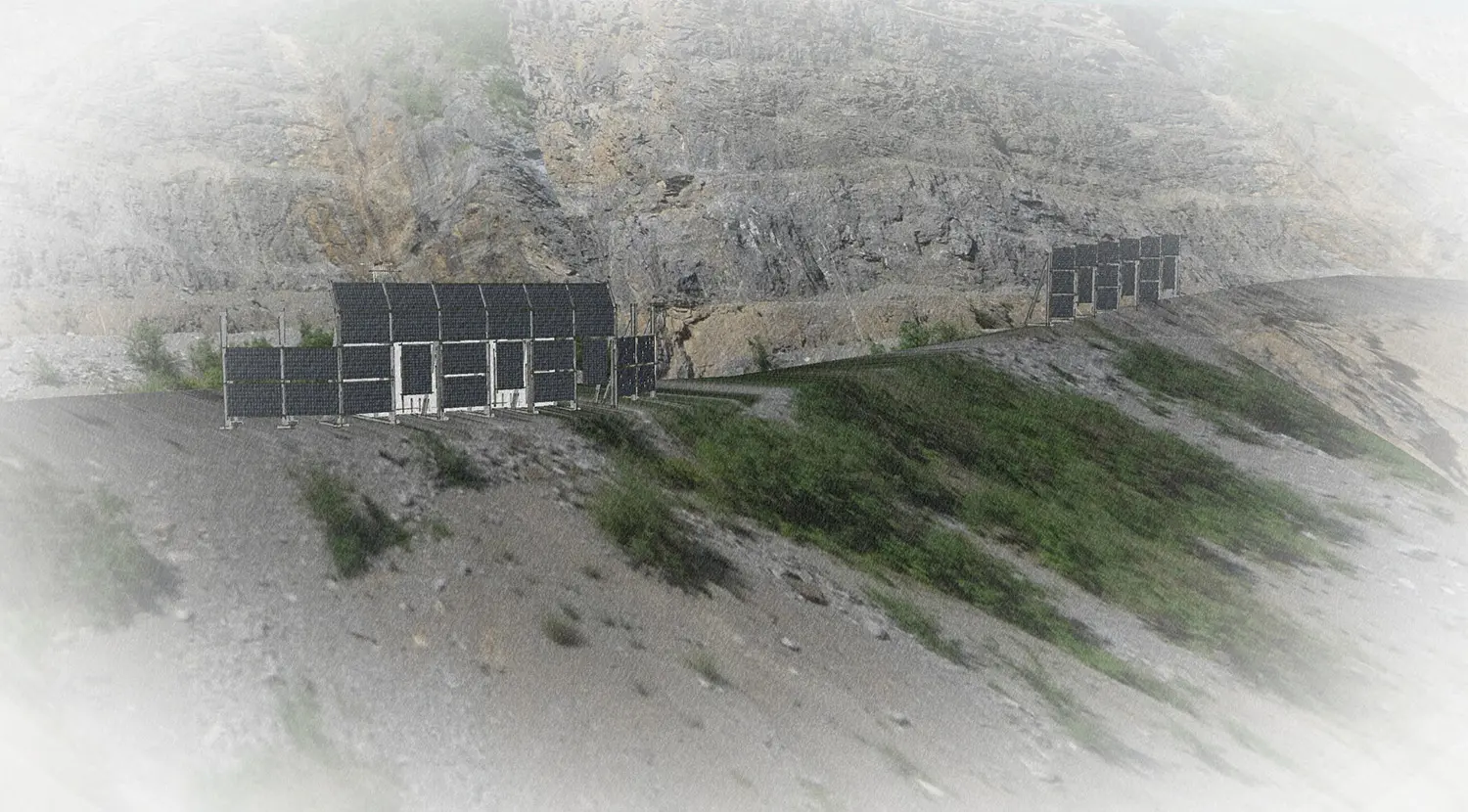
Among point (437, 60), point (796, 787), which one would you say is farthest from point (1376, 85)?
point (796, 787)

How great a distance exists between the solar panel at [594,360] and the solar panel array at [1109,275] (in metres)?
26.0

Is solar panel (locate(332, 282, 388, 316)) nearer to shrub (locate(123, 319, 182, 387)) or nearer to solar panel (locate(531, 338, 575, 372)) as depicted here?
solar panel (locate(531, 338, 575, 372))

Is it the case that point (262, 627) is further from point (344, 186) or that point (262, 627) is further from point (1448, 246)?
point (1448, 246)

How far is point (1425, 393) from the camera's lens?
48.5 metres

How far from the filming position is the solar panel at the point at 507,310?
24031 millimetres

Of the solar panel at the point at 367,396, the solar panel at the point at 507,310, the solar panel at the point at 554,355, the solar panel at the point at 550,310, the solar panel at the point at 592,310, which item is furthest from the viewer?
the solar panel at the point at 592,310

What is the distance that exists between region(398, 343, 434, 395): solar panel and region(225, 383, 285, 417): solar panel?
2.40m

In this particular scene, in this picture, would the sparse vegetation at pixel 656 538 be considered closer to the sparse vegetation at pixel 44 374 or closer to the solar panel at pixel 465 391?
the solar panel at pixel 465 391

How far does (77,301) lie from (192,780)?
45381mm

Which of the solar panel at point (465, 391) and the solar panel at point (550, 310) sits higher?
the solar panel at point (550, 310)

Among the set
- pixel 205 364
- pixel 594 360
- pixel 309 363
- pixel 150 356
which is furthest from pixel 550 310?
pixel 150 356

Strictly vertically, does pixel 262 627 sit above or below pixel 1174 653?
above

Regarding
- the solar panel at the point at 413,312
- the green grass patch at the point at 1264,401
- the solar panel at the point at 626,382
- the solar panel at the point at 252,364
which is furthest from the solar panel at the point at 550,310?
the green grass patch at the point at 1264,401

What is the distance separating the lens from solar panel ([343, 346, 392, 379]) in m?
21.4
